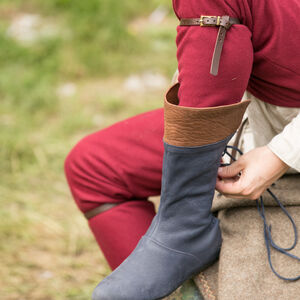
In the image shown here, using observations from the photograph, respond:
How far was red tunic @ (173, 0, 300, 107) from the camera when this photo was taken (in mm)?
757

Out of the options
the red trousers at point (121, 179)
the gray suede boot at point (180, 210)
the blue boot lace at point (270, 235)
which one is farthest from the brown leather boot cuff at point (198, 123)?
the red trousers at point (121, 179)

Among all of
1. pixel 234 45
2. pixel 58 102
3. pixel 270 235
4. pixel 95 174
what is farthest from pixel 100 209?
pixel 58 102

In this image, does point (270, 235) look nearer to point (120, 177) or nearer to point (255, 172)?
point (255, 172)

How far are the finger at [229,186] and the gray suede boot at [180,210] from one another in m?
0.03

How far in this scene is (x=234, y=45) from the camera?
76 cm

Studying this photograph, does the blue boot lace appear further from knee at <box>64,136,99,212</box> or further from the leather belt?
knee at <box>64,136,99,212</box>

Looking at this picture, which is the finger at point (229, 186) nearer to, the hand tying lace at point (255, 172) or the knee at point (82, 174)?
the hand tying lace at point (255, 172)

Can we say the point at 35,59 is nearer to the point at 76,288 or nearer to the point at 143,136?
the point at 76,288

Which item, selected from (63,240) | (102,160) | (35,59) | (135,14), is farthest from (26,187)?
(135,14)

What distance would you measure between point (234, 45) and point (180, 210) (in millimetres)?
301

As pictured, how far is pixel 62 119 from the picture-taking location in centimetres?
242

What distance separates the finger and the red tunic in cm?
15

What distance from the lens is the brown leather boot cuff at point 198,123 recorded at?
30.0 inches

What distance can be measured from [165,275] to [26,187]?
127cm
